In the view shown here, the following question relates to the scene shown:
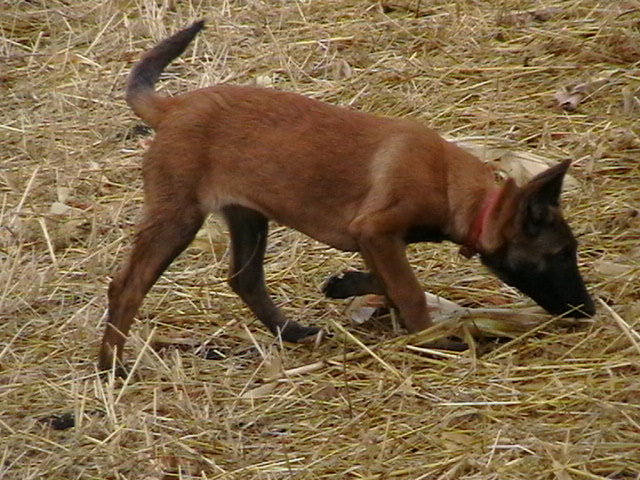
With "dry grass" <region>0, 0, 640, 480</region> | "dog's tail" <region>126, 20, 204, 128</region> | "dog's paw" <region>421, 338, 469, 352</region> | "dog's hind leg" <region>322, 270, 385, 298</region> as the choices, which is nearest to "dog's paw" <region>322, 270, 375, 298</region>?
"dog's hind leg" <region>322, 270, 385, 298</region>

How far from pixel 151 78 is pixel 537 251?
182cm

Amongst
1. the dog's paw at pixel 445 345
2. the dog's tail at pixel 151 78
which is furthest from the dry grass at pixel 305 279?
the dog's tail at pixel 151 78

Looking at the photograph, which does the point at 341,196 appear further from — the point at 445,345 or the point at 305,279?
the point at 305,279

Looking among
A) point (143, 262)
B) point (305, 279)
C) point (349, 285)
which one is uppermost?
point (143, 262)

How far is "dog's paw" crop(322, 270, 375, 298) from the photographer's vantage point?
602cm

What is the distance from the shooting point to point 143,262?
565cm

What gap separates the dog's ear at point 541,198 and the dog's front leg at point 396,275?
1.69 feet

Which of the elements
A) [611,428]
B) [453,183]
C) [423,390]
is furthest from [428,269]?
[611,428]

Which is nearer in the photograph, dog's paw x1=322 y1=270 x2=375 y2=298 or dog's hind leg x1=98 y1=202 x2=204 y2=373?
dog's hind leg x1=98 y1=202 x2=204 y2=373

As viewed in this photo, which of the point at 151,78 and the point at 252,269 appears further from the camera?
the point at 252,269

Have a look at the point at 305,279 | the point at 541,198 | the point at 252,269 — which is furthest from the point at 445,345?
the point at 305,279

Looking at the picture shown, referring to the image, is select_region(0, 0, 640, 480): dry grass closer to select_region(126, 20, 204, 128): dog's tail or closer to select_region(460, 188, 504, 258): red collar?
select_region(460, 188, 504, 258): red collar

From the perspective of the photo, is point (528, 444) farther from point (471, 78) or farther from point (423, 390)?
point (471, 78)

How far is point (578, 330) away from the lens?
5.68 m
